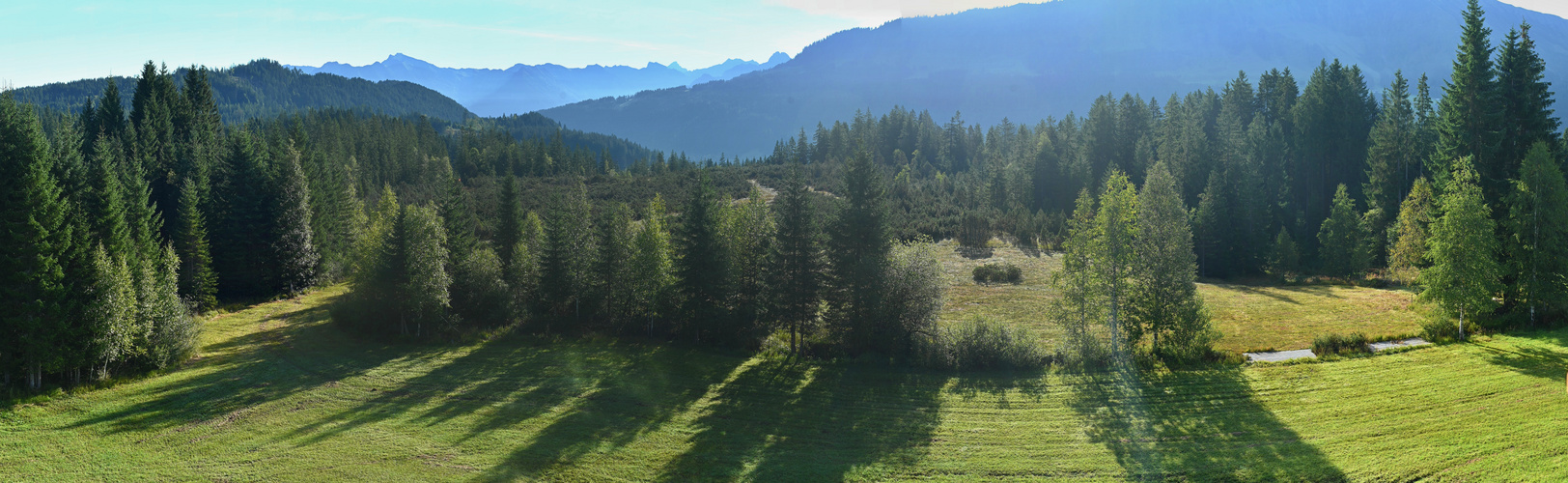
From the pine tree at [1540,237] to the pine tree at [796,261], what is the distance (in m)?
33.7

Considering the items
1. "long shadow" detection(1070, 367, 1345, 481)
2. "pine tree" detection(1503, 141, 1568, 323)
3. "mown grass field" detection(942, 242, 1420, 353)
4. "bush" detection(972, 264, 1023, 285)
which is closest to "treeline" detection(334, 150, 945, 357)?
"long shadow" detection(1070, 367, 1345, 481)

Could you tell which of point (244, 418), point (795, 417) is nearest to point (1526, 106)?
point (795, 417)

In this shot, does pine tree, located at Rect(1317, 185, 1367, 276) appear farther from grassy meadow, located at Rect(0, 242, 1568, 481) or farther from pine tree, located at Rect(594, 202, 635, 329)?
pine tree, located at Rect(594, 202, 635, 329)

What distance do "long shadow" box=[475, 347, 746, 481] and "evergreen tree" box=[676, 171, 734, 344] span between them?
2.31 metres

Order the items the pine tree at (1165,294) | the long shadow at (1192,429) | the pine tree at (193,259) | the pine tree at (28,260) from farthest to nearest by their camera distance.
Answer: the pine tree at (193,259)
the pine tree at (1165,294)
the pine tree at (28,260)
the long shadow at (1192,429)

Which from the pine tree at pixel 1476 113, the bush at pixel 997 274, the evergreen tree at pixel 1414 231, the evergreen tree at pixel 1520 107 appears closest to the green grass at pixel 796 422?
the pine tree at pixel 1476 113

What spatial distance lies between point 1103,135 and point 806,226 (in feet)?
242

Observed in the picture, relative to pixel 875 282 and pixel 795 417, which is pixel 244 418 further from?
pixel 875 282

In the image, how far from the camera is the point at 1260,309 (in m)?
44.7

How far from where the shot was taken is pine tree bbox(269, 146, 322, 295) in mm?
50969

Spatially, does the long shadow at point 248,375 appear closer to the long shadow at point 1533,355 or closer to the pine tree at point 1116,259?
the pine tree at point 1116,259

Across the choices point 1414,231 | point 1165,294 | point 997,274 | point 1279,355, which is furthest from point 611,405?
point 1414,231

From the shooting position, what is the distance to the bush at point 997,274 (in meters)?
58.2

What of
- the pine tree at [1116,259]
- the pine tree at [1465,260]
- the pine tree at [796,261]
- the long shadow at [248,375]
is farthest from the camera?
the pine tree at [796,261]
